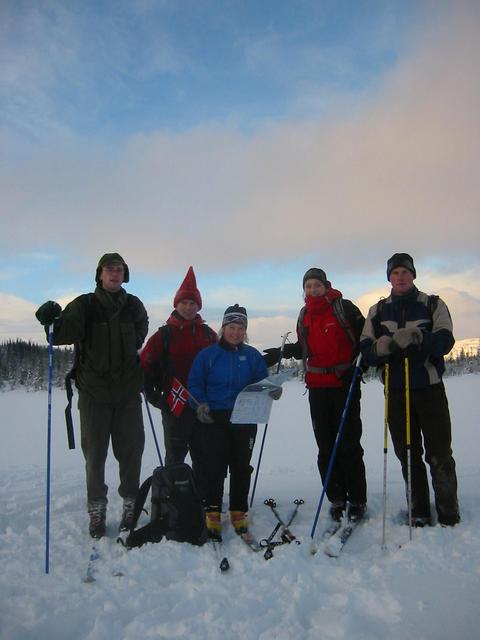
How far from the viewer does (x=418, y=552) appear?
3502mm

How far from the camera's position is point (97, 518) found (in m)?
4.37

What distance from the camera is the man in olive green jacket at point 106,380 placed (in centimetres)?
447

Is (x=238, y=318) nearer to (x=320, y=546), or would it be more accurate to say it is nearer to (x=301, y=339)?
(x=301, y=339)

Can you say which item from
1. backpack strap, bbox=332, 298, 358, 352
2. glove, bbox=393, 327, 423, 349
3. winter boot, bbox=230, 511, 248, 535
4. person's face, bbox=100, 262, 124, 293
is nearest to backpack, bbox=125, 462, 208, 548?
winter boot, bbox=230, 511, 248, 535

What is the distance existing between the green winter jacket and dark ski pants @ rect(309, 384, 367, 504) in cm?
207

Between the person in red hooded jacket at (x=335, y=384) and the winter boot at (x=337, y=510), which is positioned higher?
the person in red hooded jacket at (x=335, y=384)

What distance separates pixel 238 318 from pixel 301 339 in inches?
32.9

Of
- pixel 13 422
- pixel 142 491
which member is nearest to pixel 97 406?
pixel 142 491

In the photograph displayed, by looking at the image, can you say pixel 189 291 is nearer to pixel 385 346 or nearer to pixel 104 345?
pixel 104 345

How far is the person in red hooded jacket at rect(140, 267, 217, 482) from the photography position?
5.06 m

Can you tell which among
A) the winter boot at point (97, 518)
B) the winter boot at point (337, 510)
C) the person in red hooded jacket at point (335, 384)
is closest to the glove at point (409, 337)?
the person in red hooded jacket at point (335, 384)

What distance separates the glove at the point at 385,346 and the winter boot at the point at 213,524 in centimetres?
226

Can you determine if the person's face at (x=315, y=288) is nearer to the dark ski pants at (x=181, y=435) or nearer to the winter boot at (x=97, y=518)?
the dark ski pants at (x=181, y=435)

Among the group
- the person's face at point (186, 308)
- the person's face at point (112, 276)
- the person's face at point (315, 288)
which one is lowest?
the person's face at point (186, 308)
